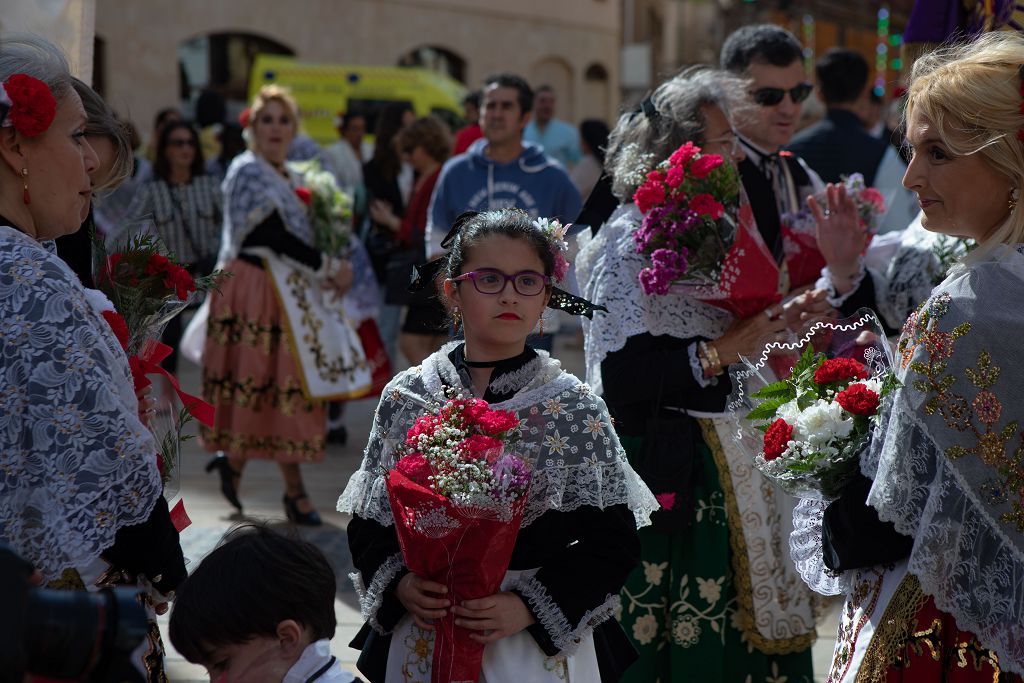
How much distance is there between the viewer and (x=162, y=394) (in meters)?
9.31

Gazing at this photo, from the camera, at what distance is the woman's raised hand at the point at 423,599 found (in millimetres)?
2742

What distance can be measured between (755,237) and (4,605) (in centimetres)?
282

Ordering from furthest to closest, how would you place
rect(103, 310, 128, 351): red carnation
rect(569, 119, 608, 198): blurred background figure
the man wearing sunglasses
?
rect(569, 119, 608, 198): blurred background figure → the man wearing sunglasses → rect(103, 310, 128, 351): red carnation

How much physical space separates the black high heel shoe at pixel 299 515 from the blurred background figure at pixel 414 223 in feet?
4.19

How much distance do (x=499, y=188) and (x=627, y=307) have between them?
11.2 ft

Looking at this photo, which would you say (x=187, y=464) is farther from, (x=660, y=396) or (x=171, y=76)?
(x=171, y=76)

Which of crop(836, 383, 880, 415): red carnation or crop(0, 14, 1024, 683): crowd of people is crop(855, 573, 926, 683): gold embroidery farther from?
crop(836, 383, 880, 415): red carnation

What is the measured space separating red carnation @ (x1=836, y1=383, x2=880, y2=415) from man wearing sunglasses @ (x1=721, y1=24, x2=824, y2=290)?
4.63 ft

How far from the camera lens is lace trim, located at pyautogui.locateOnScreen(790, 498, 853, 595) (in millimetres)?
2912

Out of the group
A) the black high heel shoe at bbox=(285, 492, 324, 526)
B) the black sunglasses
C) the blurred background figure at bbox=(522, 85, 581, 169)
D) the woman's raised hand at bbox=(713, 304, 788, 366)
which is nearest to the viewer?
the woman's raised hand at bbox=(713, 304, 788, 366)

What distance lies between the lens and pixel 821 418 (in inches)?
107

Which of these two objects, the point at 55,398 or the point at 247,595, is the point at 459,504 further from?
the point at 55,398

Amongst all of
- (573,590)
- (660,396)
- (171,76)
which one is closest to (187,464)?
(660,396)

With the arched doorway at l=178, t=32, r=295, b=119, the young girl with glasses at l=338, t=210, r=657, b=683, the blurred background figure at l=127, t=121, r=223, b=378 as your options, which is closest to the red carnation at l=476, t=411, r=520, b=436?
the young girl with glasses at l=338, t=210, r=657, b=683
